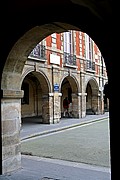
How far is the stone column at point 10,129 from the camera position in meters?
4.20

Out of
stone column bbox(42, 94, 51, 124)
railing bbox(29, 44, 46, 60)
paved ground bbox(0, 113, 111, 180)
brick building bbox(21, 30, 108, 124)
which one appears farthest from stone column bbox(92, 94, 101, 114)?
paved ground bbox(0, 113, 111, 180)

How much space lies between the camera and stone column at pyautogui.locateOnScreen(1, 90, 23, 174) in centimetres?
420

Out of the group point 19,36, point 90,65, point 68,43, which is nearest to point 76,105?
point 90,65

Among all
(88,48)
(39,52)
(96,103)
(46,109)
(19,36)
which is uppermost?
(88,48)

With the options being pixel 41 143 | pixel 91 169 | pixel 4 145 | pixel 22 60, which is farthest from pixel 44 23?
pixel 41 143

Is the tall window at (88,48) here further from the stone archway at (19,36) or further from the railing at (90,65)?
the stone archway at (19,36)

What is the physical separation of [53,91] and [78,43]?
4.97 m

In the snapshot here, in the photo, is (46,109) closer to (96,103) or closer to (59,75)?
(59,75)

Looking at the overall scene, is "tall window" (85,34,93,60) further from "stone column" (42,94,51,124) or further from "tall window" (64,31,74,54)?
"stone column" (42,94,51,124)

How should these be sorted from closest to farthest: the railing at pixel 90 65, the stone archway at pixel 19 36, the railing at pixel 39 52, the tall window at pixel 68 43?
1. the stone archway at pixel 19 36
2. the railing at pixel 39 52
3. the tall window at pixel 68 43
4. the railing at pixel 90 65

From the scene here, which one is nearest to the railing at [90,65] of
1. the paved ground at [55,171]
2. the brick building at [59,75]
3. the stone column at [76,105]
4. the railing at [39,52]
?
the brick building at [59,75]

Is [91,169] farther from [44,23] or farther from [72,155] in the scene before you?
[44,23]

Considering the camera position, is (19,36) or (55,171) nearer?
(19,36)

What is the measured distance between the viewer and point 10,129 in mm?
4324
